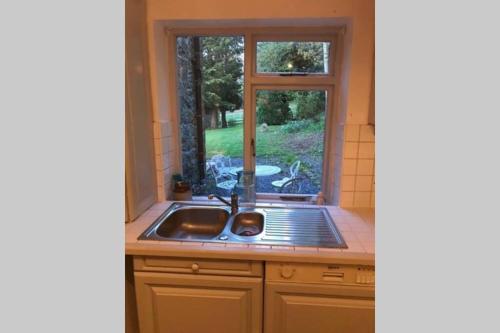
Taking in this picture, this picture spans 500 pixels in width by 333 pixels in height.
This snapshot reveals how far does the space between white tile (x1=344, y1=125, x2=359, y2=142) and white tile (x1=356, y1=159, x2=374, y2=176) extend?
0.13m

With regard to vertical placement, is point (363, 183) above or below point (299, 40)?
A: below

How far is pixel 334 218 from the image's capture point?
1.52 meters

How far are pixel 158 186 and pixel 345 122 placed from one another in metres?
1.16

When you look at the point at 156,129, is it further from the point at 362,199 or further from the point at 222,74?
the point at 362,199

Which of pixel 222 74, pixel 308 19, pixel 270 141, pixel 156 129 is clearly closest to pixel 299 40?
pixel 308 19

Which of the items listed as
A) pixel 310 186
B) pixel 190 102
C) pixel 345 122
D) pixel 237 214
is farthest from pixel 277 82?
pixel 237 214

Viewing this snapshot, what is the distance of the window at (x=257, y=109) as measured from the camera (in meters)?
Result: 1.75

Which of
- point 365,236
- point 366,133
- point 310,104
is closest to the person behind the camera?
point 365,236

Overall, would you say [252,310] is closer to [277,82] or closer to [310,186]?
[310,186]

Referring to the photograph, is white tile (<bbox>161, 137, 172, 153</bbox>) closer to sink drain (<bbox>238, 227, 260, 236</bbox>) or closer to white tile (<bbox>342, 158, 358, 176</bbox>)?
sink drain (<bbox>238, 227, 260, 236</bbox>)

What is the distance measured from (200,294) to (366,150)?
44.7 inches

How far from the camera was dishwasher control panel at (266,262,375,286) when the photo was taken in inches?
46.0

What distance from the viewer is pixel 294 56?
1.75 m

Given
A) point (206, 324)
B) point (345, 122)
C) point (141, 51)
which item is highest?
point (141, 51)
